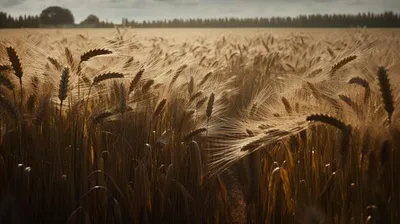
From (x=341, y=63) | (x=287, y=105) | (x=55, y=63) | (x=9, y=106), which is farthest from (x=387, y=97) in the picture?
(x=55, y=63)

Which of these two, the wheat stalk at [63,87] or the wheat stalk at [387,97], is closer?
the wheat stalk at [387,97]

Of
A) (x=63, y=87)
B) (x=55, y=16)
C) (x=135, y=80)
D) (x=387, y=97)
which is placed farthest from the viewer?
(x=55, y=16)

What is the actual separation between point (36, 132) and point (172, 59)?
215cm

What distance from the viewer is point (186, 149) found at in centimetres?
296

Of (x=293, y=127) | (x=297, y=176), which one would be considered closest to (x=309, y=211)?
(x=293, y=127)

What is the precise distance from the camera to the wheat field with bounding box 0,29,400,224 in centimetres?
207

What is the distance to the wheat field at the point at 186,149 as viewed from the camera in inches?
81.5

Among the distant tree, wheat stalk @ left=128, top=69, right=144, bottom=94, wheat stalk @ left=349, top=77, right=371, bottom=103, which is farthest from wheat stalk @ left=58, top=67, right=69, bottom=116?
the distant tree

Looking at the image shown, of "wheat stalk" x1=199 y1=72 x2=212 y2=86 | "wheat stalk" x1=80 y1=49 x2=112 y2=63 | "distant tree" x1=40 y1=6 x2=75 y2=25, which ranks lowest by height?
"wheat stalk" x1=199 y1=72 x2=212 y2=86

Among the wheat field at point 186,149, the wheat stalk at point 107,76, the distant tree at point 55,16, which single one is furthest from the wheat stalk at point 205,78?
the distant tree at point 55,16

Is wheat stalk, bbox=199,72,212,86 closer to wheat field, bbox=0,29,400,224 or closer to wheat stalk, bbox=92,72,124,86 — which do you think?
wheat field, bbox=0,29,400,224

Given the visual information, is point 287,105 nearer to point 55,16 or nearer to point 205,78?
point 205,78

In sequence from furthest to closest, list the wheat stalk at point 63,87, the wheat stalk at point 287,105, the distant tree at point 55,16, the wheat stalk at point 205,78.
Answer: the distant tree at point 55,16 < the wheat stalk at point 205,78 < the wheat stalk at point 287,105 < the wheat stalk at point 63,87

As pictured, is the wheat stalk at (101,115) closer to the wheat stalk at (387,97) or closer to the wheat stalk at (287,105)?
the wheat stalk at (287,105)
